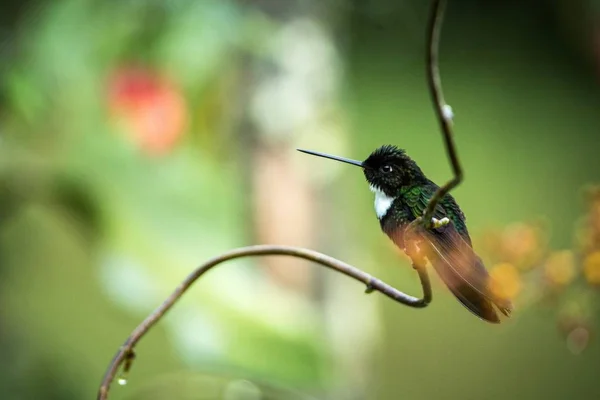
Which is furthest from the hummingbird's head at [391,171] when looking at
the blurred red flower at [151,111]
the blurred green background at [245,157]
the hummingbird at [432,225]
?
the blurred red flower at [151,111]

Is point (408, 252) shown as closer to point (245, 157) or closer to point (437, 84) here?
point (437, 84)

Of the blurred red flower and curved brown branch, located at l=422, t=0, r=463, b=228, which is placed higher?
the blurred red flower

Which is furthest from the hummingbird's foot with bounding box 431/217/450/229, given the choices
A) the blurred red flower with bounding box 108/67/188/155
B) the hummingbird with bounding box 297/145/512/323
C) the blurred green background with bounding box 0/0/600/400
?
the blurred red flower with bounding box 108/67/188/155

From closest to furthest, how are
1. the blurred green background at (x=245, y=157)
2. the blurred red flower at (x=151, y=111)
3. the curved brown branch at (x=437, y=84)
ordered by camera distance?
the curved brown branch at (x=437, y=84), the blurred green background at (x=245, y=157), the blurred red flower at (x=151, y=111)

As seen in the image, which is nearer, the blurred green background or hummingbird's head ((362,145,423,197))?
hummingbird's head ((362,145,423,197))

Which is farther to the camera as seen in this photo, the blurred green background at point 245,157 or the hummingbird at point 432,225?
the blurred green background at point 245,157

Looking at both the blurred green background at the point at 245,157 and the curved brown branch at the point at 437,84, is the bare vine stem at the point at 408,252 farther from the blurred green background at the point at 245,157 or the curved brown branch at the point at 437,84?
the blurred green background at the point at 245,157

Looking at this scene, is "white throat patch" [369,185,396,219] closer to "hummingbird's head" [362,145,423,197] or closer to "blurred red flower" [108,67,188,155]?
"hummingbird's head" [362,145,423,197]
